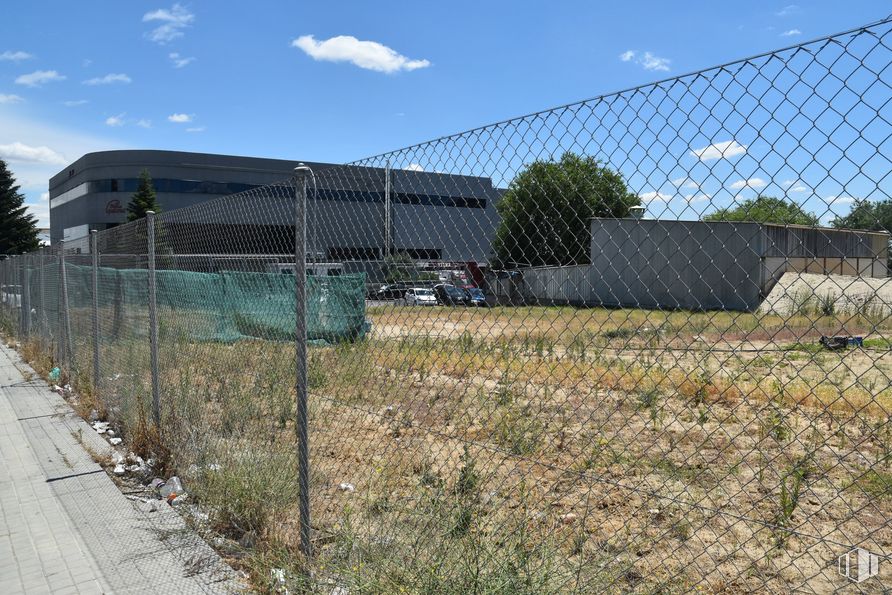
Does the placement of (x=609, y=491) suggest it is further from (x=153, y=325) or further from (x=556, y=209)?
(x=153, y=325)

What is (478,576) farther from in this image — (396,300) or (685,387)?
(685,387)

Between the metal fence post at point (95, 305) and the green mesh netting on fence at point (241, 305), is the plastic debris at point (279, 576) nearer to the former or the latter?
the green mesh netting on fence at point (241, 305)

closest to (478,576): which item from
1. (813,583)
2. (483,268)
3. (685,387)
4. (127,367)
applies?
(483,268)

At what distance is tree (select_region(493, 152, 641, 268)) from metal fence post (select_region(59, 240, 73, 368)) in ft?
27.9

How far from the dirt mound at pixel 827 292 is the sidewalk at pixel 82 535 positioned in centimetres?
322

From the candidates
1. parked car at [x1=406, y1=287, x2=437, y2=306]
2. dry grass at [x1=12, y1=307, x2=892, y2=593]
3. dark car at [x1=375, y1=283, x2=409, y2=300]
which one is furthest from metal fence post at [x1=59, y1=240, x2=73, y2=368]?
parked car at [x1=406, y1=287, x2=437, y2=306]

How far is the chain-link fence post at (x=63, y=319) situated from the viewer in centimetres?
923

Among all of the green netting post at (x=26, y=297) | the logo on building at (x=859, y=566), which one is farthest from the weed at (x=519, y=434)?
the green netting post at (x=26, y=297)

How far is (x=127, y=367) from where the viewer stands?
286 inches

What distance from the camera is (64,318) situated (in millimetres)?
9836

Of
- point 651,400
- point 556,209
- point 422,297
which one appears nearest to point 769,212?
point 556,209

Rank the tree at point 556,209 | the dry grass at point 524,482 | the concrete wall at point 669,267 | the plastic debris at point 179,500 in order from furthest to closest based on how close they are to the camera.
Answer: the plastic debris at point 179,500, the dry grass at point 524,482, the tree at point 556,209, the concrete wall at point 669,267

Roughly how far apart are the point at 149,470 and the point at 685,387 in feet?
23.7

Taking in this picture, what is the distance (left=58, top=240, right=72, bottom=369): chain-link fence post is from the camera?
9.23 metres
